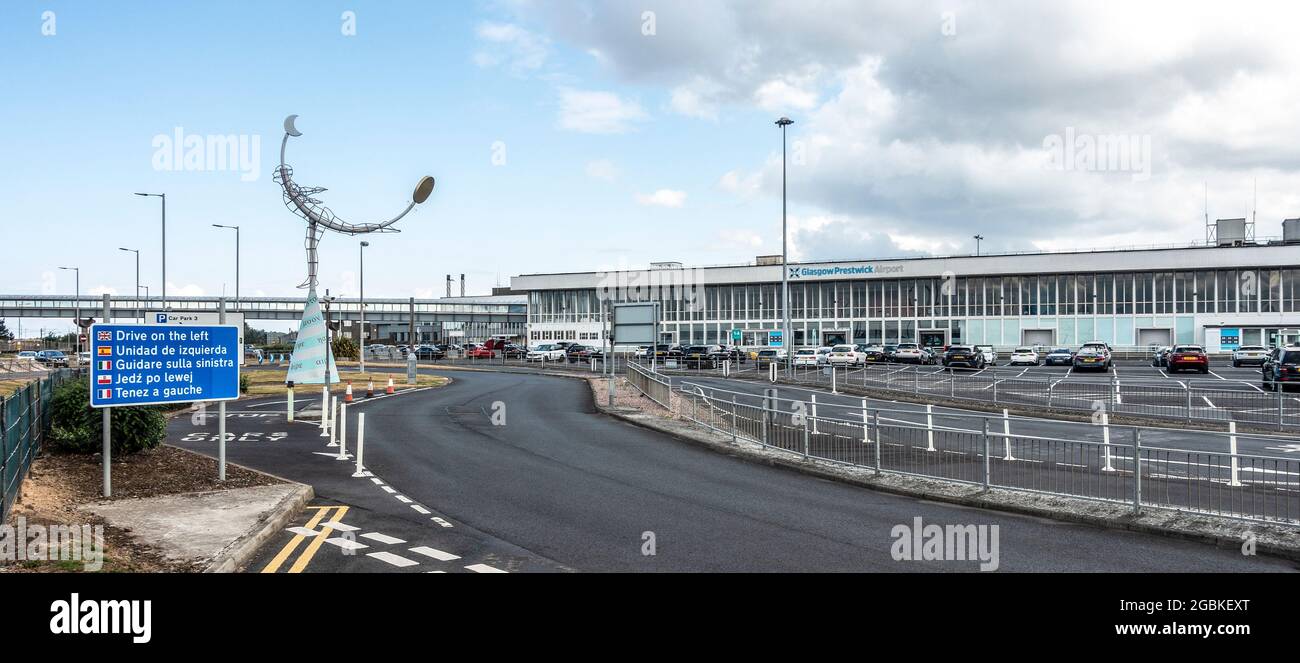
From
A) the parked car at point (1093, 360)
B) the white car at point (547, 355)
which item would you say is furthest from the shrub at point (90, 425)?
the white car at point (547, 355)

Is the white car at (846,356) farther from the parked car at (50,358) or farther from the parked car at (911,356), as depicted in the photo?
the parked car at (50,358)

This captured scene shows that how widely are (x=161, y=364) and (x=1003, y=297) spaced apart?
8509cm

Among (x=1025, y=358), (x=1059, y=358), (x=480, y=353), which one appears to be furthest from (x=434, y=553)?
(x=480, y=353)

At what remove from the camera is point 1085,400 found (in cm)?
2816

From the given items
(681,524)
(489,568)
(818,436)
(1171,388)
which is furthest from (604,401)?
(489,568)

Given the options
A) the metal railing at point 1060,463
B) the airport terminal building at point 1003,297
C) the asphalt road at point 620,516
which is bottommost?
the asphalt road at point 620,516

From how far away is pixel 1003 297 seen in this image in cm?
8750

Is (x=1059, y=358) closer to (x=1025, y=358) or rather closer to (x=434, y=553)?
(x=1025, y=358)

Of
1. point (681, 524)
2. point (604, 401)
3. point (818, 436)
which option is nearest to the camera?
point (681, 524)

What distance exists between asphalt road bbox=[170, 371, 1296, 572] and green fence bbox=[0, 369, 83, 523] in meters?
2.88

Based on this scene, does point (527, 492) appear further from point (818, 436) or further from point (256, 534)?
point (818, 436)

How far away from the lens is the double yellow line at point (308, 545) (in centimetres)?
869

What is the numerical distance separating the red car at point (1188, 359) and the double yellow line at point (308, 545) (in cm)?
4688

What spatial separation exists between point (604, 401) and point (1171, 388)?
687 inches
